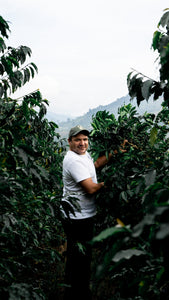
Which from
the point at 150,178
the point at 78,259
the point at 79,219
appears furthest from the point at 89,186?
the point at 150,178

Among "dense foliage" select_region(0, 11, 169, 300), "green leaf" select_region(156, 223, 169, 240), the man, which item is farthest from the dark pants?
"green leaf" select_region(156, 223, 169, 240)

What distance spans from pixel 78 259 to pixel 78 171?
0.77 meters

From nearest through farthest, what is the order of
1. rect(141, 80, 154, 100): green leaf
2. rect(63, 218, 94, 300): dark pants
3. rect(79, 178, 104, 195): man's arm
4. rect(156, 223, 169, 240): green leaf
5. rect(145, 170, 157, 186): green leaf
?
rect(156, 223, 169, 240): green leaf < rect(145, 170, 157, 186): green leaf < rect(141, 80, 154, 100): green leaf < rect(79, 178, 104, 195): man's arm < rect(63, 218, 94, 300): dark pants

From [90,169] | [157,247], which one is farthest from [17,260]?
[90,169]

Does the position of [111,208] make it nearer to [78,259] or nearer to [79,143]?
[78,259]

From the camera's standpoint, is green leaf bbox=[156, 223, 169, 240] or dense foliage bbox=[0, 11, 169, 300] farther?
dense foliage bbox=[0, 11, 169, 300]

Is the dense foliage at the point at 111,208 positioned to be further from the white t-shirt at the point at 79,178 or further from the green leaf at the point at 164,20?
the white t-shirt at the point at 79,178

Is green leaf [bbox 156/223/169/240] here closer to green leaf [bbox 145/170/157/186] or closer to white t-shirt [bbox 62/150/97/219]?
green leaf [bbox 145/170/157/186]

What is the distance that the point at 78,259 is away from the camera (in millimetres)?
2229

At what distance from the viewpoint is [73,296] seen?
7.41 feet

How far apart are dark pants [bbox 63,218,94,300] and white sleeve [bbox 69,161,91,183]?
38 cm

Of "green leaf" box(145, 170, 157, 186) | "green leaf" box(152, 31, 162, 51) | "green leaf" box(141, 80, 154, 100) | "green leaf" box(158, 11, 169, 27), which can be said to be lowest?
"green leaf" box(145, 170, 157, 186)

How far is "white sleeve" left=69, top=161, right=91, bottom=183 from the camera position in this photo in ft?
6.95

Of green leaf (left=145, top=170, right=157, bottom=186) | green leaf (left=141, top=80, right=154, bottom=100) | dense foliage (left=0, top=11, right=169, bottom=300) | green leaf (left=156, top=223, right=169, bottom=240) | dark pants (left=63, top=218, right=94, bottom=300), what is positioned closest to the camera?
green leaf (left=156, top=223, right=169, bottom=240)
